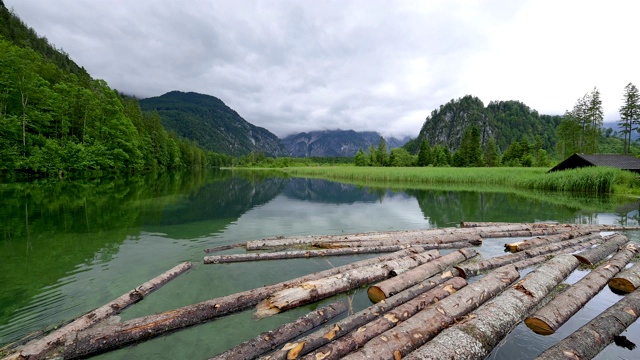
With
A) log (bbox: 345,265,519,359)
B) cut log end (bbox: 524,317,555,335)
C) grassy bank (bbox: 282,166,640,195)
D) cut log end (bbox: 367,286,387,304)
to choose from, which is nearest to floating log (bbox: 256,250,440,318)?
cut log end (bbox: 367,286,387,304)

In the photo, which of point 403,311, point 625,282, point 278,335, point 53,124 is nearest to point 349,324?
point 403,311

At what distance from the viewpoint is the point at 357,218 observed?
49.1ft

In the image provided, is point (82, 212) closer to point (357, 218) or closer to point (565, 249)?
Result: point (357, 218)

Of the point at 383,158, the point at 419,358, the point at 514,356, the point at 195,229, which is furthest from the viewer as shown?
the point at 383,158

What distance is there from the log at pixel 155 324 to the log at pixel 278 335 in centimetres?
104

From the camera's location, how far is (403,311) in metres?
4.20

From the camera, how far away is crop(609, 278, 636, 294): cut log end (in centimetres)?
582

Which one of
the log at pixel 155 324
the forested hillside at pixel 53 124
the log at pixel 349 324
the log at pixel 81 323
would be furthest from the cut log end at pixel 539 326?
the forested hillside at pixel 53 124

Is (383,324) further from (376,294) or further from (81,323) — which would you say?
(81,323)

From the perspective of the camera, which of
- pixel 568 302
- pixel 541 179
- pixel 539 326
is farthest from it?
pixel 541 179

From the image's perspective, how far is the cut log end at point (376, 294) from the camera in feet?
16.8

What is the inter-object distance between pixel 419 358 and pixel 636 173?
39720 mm

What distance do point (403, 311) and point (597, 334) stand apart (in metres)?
2.62

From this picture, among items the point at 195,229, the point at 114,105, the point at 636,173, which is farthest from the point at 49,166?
the point at 636,173
